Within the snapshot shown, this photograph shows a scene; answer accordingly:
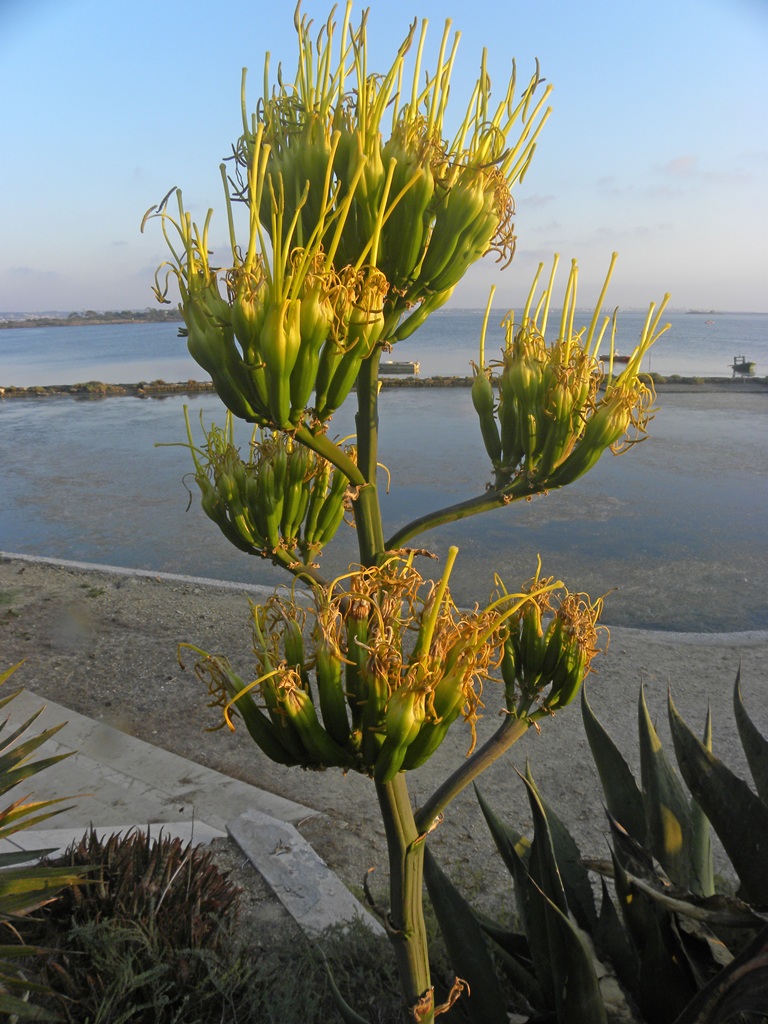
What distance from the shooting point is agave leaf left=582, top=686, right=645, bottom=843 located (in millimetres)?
2775

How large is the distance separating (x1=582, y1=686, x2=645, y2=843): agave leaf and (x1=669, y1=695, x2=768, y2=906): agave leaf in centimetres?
40

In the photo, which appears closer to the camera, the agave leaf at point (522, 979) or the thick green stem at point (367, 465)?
the thick green stem at point (367, 465)

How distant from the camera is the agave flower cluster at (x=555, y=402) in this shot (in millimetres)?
2027

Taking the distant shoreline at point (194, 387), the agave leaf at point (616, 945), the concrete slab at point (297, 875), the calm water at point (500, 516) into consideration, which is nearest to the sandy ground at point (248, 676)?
the concrete slab at point (297, 875)

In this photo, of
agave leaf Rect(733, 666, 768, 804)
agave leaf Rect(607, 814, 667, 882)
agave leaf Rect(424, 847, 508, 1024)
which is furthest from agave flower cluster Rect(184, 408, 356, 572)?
agave leaf Rect(733, 666, 768, 804)

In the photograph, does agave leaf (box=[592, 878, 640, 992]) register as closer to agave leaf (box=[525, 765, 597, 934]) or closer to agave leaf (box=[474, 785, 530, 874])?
agave leaf (box=[525, 765, 597, 934])

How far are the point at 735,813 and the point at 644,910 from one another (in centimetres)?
39

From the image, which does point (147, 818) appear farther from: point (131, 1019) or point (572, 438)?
point (572, 438)

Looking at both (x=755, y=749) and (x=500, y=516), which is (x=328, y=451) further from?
(x=500, y=516)

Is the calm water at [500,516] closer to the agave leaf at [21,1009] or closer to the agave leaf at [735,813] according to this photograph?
the agave leaf at [735,813]

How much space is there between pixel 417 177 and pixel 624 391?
772mm

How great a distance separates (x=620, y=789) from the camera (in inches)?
110

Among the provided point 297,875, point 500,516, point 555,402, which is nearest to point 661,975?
point 555,402

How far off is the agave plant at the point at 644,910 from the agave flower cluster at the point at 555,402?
0.92 metres
